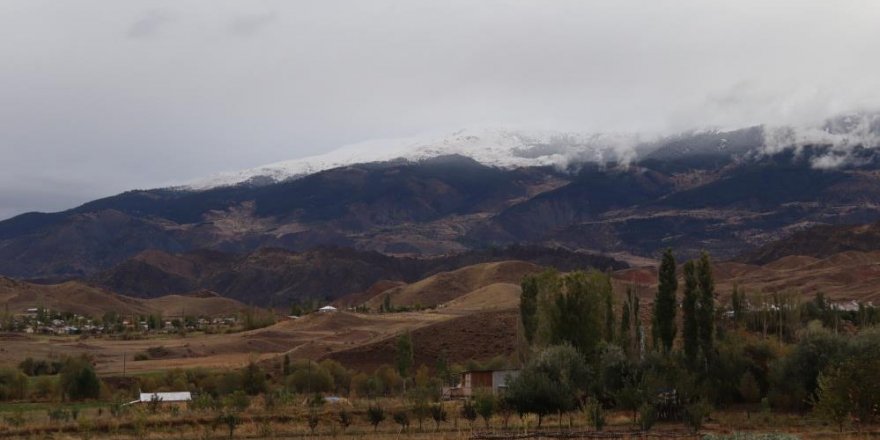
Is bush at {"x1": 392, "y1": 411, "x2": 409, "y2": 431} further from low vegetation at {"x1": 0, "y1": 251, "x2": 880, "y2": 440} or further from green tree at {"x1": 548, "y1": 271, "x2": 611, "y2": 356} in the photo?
green tree at {"x1": 548, "y1": 271, "x2": 611, "y2": 356}

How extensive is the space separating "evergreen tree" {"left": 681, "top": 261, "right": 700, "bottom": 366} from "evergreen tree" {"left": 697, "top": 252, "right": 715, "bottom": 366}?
0.90ft

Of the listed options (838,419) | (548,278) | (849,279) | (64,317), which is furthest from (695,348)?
(64,317)

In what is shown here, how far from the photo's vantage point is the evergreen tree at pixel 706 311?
56.3 meters

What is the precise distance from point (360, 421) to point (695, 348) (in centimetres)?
2014

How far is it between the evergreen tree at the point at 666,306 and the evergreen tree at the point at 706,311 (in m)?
2.15

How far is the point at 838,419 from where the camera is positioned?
123 feet

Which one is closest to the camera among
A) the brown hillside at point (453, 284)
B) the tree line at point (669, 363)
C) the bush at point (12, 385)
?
the tree line at point (669, 363)

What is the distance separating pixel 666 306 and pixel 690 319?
11.0 ft

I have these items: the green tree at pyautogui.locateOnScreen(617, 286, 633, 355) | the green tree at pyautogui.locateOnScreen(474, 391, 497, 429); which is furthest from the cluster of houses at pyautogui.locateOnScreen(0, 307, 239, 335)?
the green tree at pyautogui.locateOnScreen(474, 391, 497, 429)

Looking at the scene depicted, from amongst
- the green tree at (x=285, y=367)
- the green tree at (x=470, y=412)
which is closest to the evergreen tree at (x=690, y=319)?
the green tree at (x=470, y=412)

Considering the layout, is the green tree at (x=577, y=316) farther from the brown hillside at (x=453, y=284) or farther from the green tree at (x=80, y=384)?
the brown hillside at (x=453, y=284)

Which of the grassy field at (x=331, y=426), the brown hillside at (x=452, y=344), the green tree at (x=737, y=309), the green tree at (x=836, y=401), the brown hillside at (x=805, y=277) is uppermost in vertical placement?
the brown hillside at (x=805, y=277)

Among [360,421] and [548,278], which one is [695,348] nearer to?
[548,278]

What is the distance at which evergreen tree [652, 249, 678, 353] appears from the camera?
200ft
